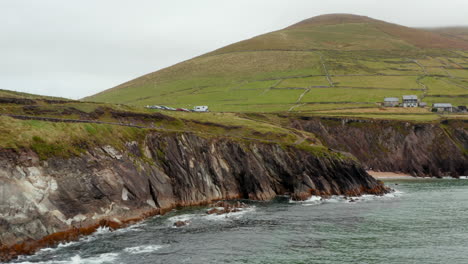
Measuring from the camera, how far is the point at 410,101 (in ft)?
619

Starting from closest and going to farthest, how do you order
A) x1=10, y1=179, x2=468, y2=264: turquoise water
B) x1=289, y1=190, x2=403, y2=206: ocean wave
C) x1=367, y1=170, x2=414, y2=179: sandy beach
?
1. x1=10, y1=179, x2=468, y2=264: turquoise water
2. x1=289, y1=190, x2=403, y2=206: ocean wave
3. x1=367, y1=170, x2=414, y2=179: sandy beach

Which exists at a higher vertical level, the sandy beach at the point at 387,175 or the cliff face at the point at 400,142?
the cliff face at the point at 400,142

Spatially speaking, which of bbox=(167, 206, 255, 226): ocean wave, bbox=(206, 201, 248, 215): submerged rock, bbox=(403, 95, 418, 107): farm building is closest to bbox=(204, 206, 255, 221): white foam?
bbox=(167, 206, 255, 226): ocean wave

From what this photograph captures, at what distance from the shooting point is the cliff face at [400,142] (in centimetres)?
14712

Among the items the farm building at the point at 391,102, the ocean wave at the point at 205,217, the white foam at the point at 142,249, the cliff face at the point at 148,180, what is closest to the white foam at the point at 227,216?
the ocean wave at the point at 205,217

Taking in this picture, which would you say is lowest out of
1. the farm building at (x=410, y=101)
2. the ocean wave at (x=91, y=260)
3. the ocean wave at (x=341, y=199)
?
the ocean wave at (x=341, y=199)

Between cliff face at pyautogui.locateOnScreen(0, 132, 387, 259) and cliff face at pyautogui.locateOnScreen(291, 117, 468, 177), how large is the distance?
49.1 metres

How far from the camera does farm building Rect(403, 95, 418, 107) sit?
616 feet

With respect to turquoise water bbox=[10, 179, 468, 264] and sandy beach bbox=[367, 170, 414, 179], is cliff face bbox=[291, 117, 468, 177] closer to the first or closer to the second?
sandy beach bbox=[367, 170, 414, 179]

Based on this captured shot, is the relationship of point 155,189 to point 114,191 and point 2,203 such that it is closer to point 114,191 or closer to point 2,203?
point 114,191

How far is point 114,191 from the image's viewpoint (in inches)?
2682

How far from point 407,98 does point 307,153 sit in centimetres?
10793

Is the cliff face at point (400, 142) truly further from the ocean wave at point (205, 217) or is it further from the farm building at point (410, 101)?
the ocean wave at point (205, 217)

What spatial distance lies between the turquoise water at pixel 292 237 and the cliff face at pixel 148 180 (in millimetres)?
4095
